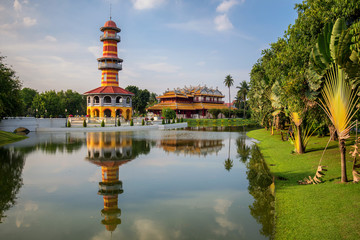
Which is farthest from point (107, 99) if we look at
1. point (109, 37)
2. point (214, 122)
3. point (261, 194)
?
point (261, 194)

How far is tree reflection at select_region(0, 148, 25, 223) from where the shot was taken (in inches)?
364

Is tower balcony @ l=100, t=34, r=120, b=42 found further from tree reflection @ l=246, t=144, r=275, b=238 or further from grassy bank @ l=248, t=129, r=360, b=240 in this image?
grassy bank @ l=248, t=129, r=360, b=240

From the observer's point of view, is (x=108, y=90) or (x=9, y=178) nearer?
(x=9, y=178)

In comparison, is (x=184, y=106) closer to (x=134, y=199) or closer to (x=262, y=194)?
(x=262, y=194)

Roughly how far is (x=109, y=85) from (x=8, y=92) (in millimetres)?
29442

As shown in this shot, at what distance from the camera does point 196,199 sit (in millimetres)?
9750

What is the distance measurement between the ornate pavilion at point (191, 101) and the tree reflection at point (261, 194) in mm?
Answer: 57587

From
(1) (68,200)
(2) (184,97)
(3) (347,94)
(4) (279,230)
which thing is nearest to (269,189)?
(4) (279,230)

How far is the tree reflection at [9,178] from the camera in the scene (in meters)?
9.26

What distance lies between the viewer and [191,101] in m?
80.2

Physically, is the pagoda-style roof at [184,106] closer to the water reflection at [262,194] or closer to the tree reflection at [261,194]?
the water reflection at [262,194]

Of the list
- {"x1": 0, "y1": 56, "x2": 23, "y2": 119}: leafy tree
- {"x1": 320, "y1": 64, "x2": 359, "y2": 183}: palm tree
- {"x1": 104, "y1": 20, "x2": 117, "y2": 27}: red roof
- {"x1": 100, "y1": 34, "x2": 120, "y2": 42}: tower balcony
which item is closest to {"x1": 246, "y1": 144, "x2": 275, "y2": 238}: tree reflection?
{"x1": 320, "y1": 64, "x2": 359, "y2": 183}: palm tree

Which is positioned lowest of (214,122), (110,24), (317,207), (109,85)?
(317,207)

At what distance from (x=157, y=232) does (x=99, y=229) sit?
5.65 feet
